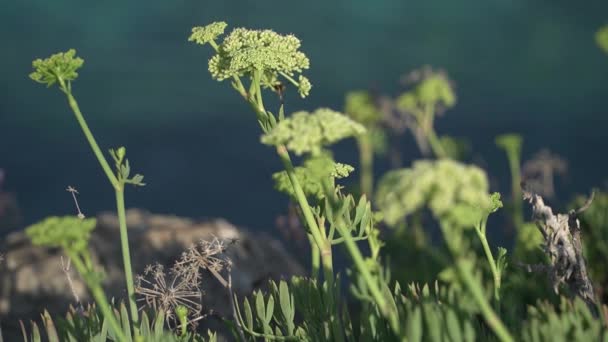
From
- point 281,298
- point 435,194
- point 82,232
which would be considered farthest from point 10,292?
point 435,194

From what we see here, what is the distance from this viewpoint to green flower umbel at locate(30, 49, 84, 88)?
111 inches

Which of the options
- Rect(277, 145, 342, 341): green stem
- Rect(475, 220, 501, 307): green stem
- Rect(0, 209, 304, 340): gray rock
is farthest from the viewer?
Rect(0, 209, 304, 340): gray rock

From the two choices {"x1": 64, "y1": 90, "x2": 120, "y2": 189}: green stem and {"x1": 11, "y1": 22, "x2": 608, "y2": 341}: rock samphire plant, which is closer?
{"x1": 11, "y1": 22, "x2": 608, "y2": 341}: rock samphire plant

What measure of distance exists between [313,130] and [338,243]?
38.1 inches

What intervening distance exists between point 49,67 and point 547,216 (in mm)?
2079

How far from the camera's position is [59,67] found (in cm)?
282

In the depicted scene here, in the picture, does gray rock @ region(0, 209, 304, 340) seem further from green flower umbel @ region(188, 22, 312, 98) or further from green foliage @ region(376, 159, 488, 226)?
green foliage @ region(376, 159, 488, 226)

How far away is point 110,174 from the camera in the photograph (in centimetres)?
289

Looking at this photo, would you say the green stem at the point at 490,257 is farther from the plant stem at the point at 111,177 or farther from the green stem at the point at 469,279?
the plant stem at the point at 111,177

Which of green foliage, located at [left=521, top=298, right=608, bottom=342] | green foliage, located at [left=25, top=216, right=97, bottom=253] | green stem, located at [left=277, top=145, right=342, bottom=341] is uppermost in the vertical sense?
green stem, located at [left=277, top=145, right=342, bottom=341]

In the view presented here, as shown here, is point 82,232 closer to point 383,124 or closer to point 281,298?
point 281,298

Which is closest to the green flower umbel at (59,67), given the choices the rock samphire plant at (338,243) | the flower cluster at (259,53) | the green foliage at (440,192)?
the rock samphire plant at (338,243)

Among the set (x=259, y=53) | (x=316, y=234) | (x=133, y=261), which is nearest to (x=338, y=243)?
(x=316, y=234)

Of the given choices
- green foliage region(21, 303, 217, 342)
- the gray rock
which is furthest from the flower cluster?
the gray rock
